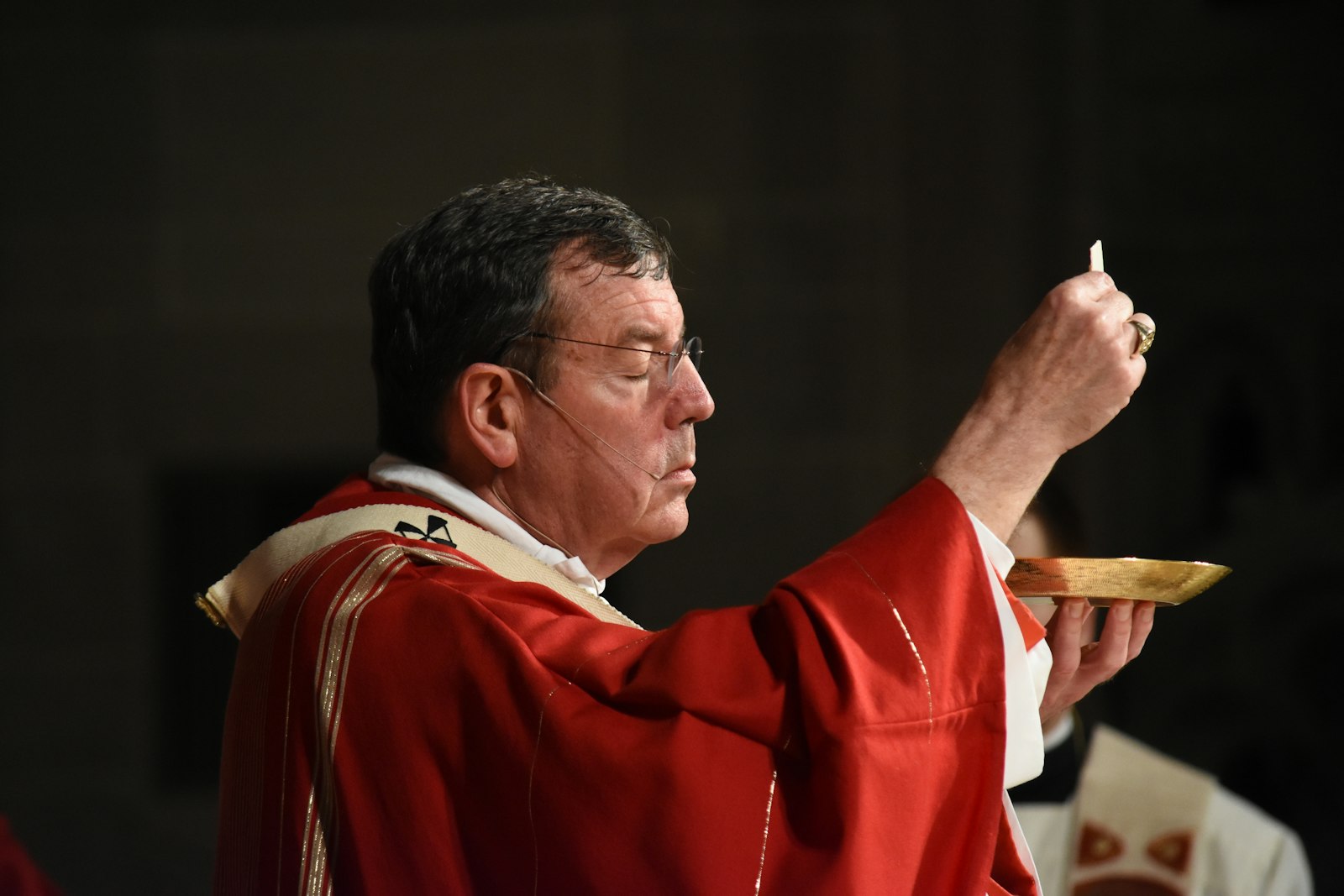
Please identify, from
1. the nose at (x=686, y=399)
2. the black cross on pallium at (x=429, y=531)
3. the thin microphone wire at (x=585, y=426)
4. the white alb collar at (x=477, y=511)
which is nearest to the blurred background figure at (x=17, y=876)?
the white alb collar at (x=477, y=511)

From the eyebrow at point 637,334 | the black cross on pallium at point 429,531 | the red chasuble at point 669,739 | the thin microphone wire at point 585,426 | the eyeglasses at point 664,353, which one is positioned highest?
the eyebrow at point 637,334

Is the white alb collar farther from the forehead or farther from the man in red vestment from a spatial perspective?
the forehead

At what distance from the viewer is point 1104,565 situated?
1845 millimetres

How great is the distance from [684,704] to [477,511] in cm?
63

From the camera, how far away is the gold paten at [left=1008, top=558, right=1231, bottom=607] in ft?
6.05

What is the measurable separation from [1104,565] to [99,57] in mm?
5313

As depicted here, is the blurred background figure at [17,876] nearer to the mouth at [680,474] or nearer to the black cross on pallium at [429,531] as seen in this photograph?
the black cross on pallium at [429,531]

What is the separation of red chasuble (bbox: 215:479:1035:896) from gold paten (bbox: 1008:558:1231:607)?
151 mm

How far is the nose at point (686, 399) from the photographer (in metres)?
2.25

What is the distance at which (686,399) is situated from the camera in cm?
226

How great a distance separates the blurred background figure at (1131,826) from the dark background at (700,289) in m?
1.68

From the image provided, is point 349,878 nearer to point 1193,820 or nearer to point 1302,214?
point 1193,820

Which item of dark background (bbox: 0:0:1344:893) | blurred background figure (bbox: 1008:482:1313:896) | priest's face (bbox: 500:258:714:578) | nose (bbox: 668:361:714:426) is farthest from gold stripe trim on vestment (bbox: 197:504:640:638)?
dark background (bbox: 0:0:1344:893)

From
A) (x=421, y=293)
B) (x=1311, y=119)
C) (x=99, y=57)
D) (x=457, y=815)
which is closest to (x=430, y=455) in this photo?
(x=421, y=293)
